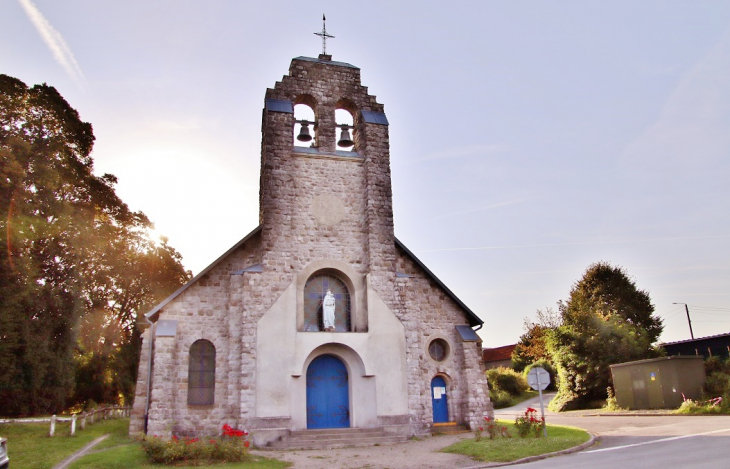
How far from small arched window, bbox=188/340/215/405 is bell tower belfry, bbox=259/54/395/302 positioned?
130 inches

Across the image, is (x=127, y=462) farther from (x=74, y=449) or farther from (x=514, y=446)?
(x=514, y=446)

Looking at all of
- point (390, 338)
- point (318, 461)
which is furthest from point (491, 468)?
point (390, 338)

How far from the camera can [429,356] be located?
19.6 meters

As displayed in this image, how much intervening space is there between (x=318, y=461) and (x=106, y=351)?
888 inches

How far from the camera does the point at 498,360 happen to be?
5253 cm

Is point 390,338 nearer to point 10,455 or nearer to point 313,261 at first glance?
point 313,261

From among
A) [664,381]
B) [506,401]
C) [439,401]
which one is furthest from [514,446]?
[506,401]

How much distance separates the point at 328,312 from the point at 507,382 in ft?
85.2

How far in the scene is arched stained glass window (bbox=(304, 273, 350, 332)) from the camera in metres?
17.9

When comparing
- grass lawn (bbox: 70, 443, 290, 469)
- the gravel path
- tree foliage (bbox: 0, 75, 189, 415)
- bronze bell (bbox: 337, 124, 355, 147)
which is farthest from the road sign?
tree foliage (bbox: 0, 75, 189, 415)

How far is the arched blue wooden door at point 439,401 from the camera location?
19188 mm

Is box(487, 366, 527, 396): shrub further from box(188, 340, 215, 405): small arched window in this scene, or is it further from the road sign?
box(188, 340, 215, 405): small arched window

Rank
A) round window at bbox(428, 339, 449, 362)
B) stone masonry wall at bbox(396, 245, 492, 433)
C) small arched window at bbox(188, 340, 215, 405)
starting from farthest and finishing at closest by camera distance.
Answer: round window at bbox(428, 339, 449, 362) → stone masonry wall at bbox(396, 245, 492, 433) → small arched window at bbox(188, 340, 215, 405)

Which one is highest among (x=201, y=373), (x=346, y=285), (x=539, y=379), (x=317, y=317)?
(x=346, y=285)
